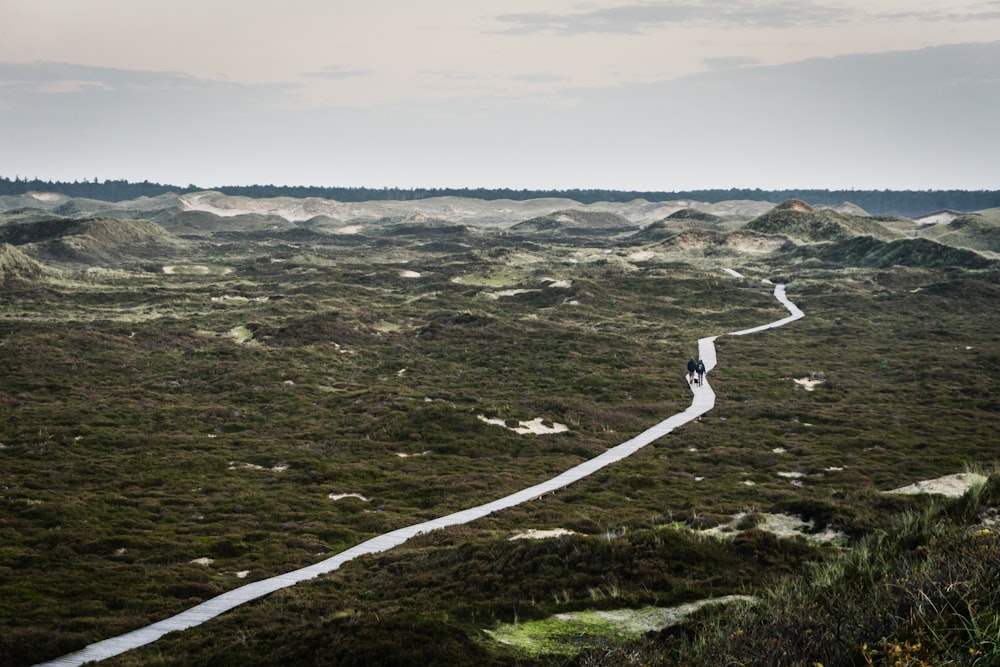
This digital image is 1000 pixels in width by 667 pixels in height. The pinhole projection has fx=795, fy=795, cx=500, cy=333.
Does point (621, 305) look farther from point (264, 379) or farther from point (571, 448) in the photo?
point (571, 448)

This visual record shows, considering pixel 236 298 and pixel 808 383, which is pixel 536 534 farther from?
pixel 236 298

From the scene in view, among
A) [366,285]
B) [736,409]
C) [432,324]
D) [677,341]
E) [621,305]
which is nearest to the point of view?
[736,409]

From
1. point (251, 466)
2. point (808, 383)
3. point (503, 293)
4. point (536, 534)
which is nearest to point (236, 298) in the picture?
point (503, 293)

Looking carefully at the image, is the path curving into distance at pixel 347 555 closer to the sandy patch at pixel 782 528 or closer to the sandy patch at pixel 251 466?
the sandy patch at pixel 782 528

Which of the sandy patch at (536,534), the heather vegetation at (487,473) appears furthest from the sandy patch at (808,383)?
the sandy patch at (536,534)

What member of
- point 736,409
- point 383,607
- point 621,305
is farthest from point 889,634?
point 621,305

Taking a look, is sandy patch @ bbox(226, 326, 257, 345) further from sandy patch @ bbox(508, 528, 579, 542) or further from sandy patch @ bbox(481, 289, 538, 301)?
sandy patch @ bbox(508, 528, 579, 542)

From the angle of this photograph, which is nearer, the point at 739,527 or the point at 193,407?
the point at 739,527
